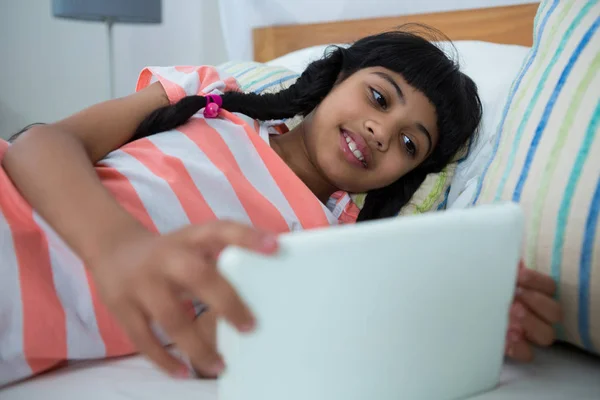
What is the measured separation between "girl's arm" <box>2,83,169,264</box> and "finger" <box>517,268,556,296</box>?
365mm

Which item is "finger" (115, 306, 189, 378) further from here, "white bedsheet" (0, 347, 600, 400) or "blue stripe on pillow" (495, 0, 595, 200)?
"blue stripe on pillow" (495, 0, 595, 200)

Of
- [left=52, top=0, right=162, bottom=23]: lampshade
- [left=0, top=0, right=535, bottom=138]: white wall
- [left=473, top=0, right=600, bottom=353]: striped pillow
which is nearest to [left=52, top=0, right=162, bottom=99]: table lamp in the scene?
[left=52, top=0, right=162, bottom=23]: lampshade

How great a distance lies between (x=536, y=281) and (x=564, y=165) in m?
0.12

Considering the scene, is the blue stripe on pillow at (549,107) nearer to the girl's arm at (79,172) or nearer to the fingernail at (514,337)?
the fingernail at (514,337)

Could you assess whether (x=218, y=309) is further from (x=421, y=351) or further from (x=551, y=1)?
(x=551, y=1)

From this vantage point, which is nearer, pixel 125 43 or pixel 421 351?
pixel 421 351

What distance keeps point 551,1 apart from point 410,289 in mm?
527

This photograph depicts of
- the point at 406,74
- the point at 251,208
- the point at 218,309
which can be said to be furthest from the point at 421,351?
the point at 406,74

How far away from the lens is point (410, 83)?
970mm

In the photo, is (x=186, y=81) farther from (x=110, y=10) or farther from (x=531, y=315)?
(x=110, y=10)

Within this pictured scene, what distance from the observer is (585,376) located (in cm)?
54

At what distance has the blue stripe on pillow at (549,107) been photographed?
586 millimetres

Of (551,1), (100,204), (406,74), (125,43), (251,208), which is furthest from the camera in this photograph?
(125,43)

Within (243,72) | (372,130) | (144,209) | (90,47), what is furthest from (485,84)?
(90,47)
